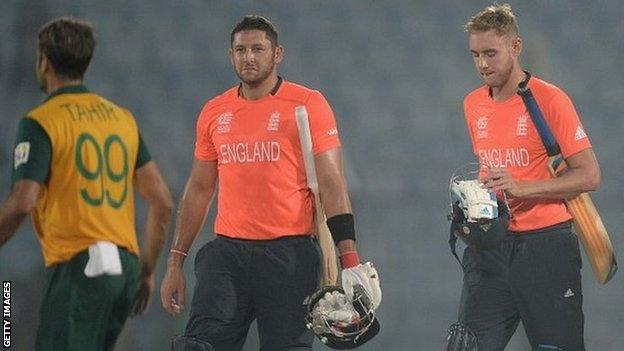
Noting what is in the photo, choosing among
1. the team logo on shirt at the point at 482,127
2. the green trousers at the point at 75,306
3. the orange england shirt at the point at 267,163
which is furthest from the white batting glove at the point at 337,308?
the green trousers at the point at 75,306

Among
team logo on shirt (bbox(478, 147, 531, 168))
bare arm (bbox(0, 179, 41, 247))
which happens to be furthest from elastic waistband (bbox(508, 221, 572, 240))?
bare arm (bbox(0, 179, 41, 247))

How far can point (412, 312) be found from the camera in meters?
8.51

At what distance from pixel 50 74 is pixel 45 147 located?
33cm

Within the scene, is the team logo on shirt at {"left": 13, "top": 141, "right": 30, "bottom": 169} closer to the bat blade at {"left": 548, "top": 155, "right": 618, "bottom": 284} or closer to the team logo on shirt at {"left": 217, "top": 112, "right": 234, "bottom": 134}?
the team logo on shirt at {"left": 217, "top": 112, "right": 234, "bottom": 134}

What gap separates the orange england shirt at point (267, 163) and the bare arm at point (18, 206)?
1.46 m

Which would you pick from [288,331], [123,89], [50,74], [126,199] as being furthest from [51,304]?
[123,89]

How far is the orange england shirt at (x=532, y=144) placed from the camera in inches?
259

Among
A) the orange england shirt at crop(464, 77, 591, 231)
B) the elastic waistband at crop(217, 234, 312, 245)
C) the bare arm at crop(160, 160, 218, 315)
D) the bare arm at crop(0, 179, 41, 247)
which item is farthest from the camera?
the bare arm at crop(160, 160, 218, 315)

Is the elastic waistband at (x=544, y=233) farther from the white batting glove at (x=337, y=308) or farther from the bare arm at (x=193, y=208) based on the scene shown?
the bare arm at (x=193, y=208)

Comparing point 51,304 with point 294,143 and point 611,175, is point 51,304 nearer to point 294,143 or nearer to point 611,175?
point 294,143

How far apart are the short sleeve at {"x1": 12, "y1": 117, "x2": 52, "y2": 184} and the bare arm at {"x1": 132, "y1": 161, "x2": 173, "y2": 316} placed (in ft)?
1.54

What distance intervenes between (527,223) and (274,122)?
1.19 m

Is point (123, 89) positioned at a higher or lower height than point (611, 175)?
higher

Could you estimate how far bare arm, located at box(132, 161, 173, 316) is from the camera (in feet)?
18.1
